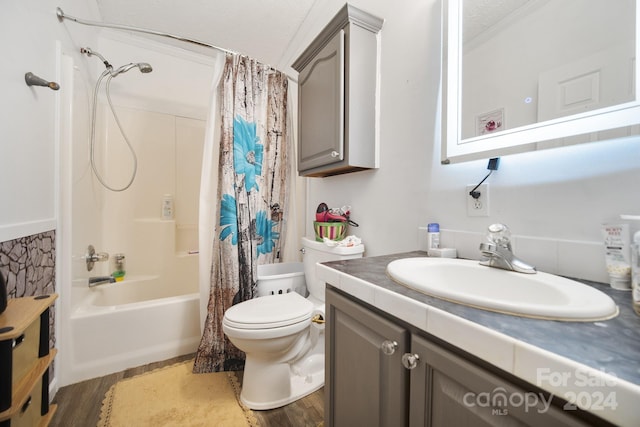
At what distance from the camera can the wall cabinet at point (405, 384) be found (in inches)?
14.8

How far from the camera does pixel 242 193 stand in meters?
1.63

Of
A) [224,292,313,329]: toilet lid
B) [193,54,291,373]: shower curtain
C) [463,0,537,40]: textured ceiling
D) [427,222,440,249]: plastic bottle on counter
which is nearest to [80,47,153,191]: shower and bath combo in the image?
[193,54,291,373]: shower curtain

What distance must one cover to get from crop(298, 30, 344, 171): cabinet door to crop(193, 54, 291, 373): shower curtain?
260 millimetres

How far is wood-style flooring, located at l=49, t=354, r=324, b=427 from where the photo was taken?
1.15m

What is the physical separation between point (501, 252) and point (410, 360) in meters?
0.44

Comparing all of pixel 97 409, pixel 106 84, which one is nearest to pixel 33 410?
pixel 97 409

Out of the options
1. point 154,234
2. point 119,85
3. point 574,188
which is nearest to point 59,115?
point 119,85

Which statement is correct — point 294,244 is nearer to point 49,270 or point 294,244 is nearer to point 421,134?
point 421,134

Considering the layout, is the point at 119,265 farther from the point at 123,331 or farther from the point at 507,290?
the point at 507,290

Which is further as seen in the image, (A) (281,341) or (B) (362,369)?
(A) (281,341)

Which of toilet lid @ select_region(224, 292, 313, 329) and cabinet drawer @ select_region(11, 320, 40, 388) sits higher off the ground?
cabinet drawer @ select_region(11, 320, 40, 388)

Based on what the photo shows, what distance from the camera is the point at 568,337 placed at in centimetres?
37

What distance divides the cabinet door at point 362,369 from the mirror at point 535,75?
697mm

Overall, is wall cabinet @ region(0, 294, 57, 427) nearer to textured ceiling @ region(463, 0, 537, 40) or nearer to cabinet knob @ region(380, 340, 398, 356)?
cabinet knob @ region(380, 340, 398, 356)
